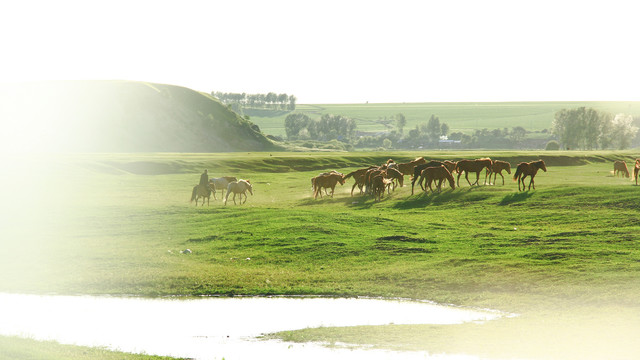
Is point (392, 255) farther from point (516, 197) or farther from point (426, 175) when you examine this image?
point (426, 175)

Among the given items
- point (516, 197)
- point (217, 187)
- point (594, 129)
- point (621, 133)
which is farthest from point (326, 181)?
point (621, 133)

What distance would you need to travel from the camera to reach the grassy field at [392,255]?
17391mm

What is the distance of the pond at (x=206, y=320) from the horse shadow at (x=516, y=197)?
21.8 m

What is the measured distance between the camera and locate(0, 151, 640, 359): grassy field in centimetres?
1739

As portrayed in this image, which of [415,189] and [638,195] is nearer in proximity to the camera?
[638,195]

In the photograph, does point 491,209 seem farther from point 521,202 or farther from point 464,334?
point 464,334

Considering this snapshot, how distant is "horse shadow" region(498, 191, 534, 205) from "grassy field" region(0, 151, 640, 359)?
14 centimetres

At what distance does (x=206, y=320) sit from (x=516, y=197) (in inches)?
1125

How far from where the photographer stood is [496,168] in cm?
5203

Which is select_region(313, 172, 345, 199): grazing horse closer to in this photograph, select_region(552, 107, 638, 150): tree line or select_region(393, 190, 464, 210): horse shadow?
select_region(393, 190, 464, 210): horse shadow

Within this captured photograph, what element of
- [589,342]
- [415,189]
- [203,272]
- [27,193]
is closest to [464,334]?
[589,342]

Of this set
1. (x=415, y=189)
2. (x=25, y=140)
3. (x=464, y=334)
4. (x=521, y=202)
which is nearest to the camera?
(x=464, y=334)

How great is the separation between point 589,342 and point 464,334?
122 inches

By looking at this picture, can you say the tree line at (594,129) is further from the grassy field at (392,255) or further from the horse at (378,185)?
the horse at (378,185)
